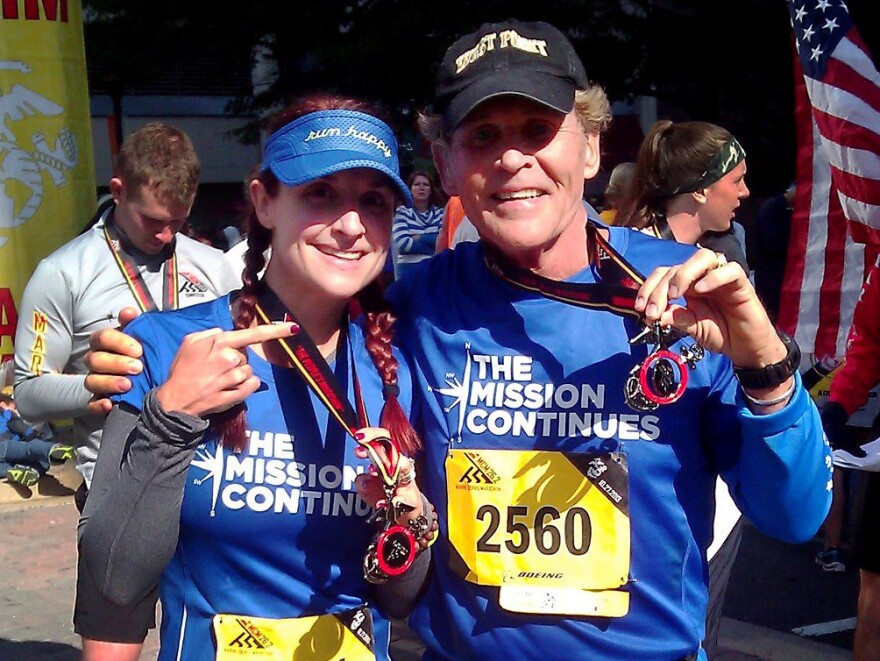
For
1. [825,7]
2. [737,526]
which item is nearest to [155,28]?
[825,7]

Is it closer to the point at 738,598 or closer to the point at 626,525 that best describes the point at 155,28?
the point at 738,598

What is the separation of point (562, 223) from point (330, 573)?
832 millimetres

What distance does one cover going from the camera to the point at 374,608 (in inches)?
87.3

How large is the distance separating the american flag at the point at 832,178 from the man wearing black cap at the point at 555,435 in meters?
2.60

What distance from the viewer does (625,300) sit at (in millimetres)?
2064

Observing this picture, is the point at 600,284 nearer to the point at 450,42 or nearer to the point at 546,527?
the point at 546,527

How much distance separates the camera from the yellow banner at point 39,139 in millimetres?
7164

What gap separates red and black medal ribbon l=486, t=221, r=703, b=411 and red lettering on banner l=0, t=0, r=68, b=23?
590cm

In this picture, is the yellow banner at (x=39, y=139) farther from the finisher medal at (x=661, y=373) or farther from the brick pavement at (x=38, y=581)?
the finisher medal at (x=661, y=373)

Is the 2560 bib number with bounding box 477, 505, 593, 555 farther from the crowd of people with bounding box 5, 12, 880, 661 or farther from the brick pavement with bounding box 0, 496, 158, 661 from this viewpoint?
the brick pavement with bounding box 0, 496, 158, 661

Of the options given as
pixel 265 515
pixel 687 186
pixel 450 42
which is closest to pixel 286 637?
pixel 265 515

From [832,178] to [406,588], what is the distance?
3.44m

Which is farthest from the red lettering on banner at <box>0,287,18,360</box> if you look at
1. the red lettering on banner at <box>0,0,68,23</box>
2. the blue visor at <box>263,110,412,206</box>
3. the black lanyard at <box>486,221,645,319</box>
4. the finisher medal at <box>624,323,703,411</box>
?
the finisher medal at <box>624,323,703,411</box>

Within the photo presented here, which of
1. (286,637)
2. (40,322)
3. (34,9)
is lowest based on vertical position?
(286,637)
